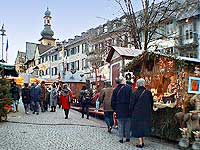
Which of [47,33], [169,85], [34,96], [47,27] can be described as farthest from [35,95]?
[47,27]

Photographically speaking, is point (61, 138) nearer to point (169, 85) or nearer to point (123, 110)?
point (123, 110)

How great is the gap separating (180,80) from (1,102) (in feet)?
23.4

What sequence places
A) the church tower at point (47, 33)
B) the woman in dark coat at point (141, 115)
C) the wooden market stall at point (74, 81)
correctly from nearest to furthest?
the woman in dark coat at point (141, 115) → the wooden market stall at point (74, 81) → the church tower at point (47, 33)

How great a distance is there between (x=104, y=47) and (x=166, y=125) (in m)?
→ 20.5

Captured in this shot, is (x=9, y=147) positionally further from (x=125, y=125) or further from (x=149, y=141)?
(x=149, y=141)

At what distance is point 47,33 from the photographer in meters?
101

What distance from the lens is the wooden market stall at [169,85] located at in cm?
970

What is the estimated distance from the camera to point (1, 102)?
42.4 feet

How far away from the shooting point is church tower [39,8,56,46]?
100312 millimetres

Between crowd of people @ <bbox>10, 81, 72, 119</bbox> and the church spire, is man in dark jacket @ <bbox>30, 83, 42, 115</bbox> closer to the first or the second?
crowd of people @ <bbox>10, 81, 72, 119</bbox>

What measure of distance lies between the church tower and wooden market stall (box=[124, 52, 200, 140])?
89.9 meters

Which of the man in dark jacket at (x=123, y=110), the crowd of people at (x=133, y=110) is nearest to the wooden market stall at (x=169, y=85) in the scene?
the crowd of people at (x=133, y=110)

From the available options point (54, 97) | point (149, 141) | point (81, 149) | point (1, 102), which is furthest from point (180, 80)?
point (54, 97)

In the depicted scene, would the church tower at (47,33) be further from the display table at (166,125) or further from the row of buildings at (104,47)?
the display table at (166,125)
